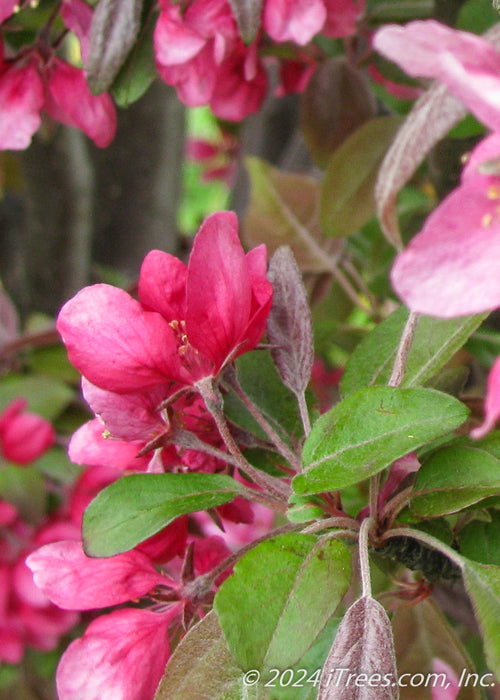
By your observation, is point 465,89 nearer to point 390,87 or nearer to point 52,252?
point 390,87

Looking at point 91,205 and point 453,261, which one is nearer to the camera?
point 453,261

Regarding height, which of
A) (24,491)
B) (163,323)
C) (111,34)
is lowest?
(24,491)

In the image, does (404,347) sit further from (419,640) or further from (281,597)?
(419,640)

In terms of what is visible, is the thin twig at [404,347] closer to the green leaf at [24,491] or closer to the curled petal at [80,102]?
the curled petal at [80,102]

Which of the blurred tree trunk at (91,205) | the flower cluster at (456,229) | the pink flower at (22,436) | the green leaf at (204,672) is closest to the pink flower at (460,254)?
the flower cluster at (456,229)

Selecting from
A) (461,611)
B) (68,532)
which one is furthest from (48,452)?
(461,611)

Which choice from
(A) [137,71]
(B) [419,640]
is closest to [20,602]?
(B) [419,640]

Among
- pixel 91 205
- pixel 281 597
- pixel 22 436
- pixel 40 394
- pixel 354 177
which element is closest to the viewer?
pixel 281 597
